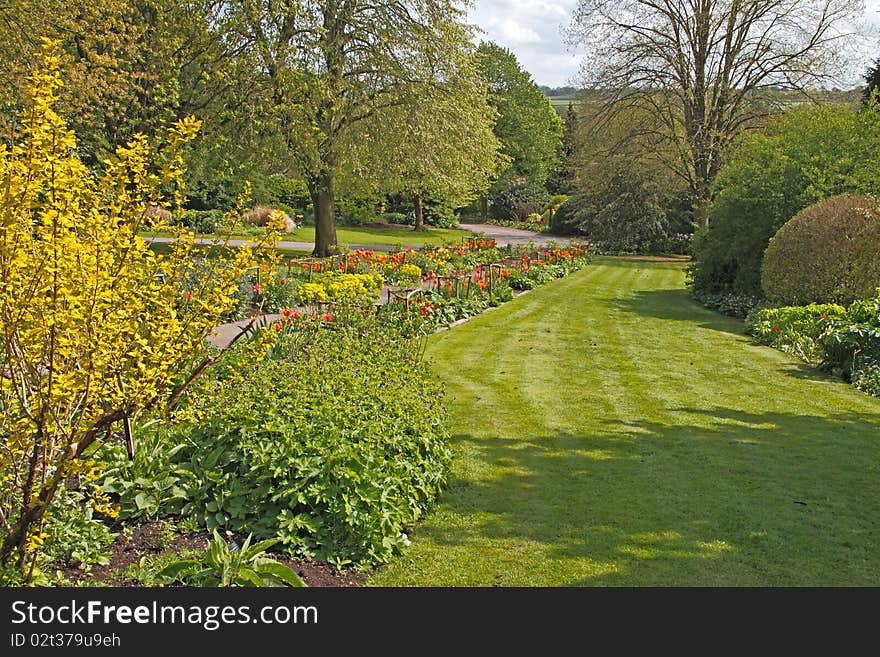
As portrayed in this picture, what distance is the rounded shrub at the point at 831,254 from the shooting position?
41.3ft

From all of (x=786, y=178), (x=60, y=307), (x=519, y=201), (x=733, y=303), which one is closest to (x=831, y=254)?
(x=733, y=303)

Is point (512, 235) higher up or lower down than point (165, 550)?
higher up

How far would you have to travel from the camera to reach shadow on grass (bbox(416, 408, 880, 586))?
4.29m

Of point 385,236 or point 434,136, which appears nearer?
point 434,136

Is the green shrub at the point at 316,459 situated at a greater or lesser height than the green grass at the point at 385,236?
lesser

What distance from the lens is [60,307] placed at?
3275 millimetres

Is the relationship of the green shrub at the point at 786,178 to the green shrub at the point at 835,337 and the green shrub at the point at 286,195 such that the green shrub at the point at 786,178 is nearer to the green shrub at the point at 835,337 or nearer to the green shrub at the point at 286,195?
the green shrub at the point at 835,337

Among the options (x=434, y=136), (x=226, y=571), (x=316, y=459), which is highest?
(x=434, y=136)

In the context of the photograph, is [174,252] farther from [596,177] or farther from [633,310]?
[596,177]

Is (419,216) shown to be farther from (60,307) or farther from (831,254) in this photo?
(60,307)

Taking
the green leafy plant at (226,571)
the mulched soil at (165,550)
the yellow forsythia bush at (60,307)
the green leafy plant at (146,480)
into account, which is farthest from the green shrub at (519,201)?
the green leafy plant at (226,571)

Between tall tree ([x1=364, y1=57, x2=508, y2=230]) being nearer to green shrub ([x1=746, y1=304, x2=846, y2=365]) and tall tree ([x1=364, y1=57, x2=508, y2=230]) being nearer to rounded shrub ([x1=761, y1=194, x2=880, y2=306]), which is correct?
rounded shrub ([x1=761, y1=194, x2=880, y2=306])

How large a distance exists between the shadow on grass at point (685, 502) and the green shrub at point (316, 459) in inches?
16.3

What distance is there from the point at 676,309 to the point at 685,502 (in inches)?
431
